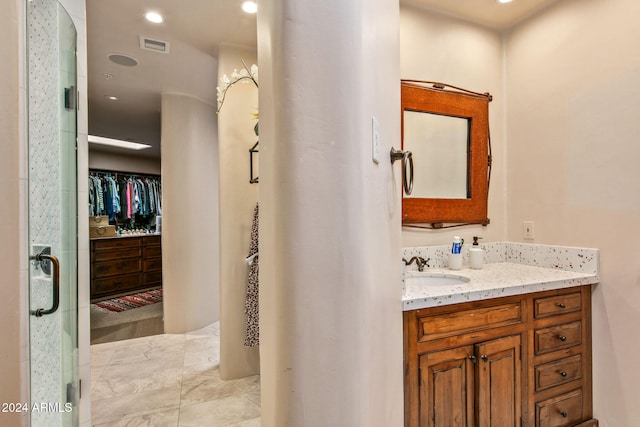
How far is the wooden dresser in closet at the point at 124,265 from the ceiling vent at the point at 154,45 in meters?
3.45

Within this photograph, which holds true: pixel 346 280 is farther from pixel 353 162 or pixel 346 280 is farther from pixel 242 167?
pixel 242 167

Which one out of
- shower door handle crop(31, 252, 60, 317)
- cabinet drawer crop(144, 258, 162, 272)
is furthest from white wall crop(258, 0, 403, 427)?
cabinet drawer crop(144, 258, 162, 272)

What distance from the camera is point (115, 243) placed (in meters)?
4.86

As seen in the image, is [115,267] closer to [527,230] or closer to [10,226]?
[10,226]

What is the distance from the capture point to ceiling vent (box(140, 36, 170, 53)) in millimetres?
2277

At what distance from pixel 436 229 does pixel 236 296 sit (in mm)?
1555

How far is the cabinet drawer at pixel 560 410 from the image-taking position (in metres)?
1.53

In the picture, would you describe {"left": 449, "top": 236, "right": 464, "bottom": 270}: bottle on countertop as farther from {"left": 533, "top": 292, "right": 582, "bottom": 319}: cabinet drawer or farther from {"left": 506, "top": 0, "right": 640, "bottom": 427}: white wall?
{"left": 506, "top": 0, "right": 640, "bottom": 427}: white wall

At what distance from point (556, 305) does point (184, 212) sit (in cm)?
326

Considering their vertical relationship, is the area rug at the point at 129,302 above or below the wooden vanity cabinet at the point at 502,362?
below

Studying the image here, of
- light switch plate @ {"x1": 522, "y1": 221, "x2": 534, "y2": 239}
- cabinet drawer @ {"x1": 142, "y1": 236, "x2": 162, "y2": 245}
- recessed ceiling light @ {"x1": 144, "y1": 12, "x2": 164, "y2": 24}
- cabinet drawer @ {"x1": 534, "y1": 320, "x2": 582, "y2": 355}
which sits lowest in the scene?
cabinet drawer @ {"x1": 534, "y1": 320, "x2": 582, "y2": 355}

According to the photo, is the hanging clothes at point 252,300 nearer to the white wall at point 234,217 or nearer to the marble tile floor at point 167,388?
the white wall at point 234,217

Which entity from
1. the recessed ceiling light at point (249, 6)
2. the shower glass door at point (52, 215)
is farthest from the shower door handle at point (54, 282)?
the recessed ceiling light at point (249, 6)

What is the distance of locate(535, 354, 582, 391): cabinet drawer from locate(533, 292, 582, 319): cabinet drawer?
25 cm
